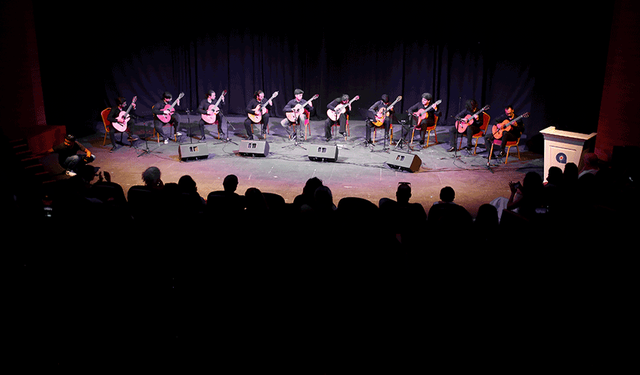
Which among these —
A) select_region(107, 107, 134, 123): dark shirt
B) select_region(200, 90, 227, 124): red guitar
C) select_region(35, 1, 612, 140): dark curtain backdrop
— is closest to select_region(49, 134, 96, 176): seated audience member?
select_region(107, 107, 134, 123): dark shirt

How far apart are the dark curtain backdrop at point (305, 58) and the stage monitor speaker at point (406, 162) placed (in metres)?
2.96

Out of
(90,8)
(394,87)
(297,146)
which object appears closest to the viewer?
(297,146)

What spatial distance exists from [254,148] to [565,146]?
5.50 m

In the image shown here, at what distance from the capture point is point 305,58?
13.2 metres

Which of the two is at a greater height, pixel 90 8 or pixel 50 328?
pixel 90 8

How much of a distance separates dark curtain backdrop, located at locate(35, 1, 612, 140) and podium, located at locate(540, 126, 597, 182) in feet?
5.47

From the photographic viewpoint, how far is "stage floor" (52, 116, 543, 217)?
7.38 meters

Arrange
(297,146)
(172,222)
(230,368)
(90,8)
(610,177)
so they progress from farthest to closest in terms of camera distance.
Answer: (90,8) → (297,146) → (610,177) → (172,222) → (230,368)

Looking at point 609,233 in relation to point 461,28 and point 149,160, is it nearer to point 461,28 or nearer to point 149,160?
point 149,160

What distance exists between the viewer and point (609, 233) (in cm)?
317

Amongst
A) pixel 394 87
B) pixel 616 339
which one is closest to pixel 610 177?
pixel 616 339

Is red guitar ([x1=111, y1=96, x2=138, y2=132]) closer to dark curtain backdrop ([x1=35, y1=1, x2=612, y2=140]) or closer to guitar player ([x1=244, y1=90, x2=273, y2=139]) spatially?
dark curtain backdrop ([x1=35, y1=1, x2=612, y2=140])

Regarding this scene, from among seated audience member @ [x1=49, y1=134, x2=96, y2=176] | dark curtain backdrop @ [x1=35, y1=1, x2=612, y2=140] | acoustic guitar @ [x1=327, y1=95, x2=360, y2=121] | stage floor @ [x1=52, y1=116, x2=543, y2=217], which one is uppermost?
dark curtain backdrop @ [x1=35, y1=1, x2=612, y2=140]

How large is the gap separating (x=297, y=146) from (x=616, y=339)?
8.10m
